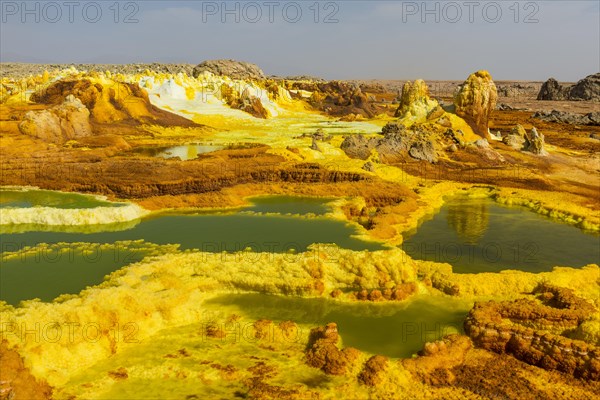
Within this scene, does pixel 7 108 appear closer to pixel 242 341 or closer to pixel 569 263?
pixel 242 341

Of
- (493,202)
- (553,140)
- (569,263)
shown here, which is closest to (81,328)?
(569,263)

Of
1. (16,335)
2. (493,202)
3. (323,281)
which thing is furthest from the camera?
(493,202)

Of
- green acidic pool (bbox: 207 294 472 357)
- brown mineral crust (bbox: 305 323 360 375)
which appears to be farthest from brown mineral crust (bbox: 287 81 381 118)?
brown mineral crust (bbox: 305 323 360 375)

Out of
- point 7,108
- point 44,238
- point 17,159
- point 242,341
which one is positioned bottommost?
point 242,341

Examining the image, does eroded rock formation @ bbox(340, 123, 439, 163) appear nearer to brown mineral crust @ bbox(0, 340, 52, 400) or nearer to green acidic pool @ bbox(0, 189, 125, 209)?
green acidic pool @ bbox(0, 189, 125, 209)

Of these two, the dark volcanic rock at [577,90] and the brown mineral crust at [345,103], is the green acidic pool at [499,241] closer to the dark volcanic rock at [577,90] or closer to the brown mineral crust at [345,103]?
the brown mineral crust at [345,103]

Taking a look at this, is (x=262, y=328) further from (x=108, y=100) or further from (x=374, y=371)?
(x=108, y=100)

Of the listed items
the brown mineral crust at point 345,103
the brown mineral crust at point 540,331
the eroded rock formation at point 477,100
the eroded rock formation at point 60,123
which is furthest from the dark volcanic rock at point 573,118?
the eroded rock formation at point 60,123
